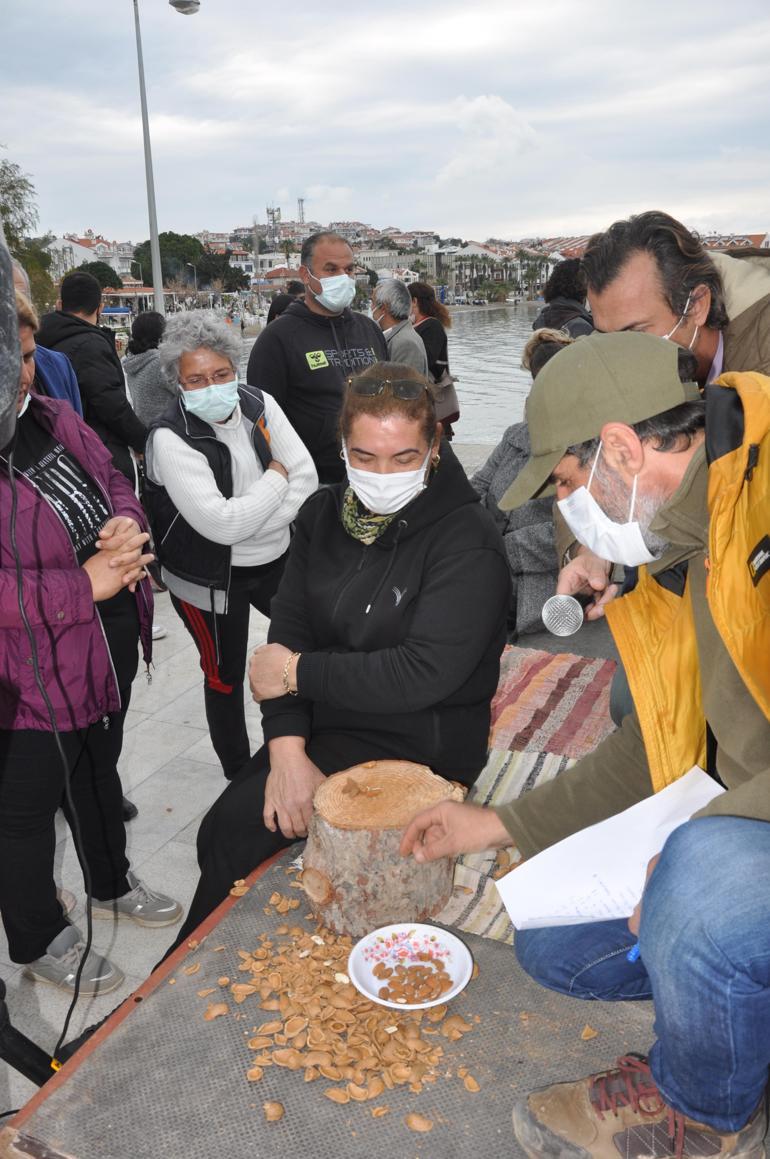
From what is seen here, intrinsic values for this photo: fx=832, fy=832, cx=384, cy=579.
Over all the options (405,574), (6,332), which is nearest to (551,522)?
(405,574)

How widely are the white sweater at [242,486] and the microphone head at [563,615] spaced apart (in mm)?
985

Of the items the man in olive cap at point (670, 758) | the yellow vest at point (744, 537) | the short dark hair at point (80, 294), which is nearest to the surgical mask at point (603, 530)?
the man in olive cap at point (670, 758)

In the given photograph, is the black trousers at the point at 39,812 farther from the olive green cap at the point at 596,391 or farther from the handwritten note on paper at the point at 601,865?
the olive green cap at the point at 596,391

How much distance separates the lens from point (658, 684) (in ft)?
5.37

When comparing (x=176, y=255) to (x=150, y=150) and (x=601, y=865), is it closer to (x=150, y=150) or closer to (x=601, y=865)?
(x=150, y=150)

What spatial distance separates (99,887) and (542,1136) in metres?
1.66

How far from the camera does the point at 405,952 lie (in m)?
1.86

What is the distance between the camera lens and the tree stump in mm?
1933

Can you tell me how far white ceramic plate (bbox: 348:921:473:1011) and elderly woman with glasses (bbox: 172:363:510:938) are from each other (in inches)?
15.2

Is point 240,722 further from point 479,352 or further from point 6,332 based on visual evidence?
point 479,352

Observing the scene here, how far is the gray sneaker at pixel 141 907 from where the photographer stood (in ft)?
8.54

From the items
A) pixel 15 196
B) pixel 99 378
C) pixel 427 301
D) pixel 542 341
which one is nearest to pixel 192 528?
pixel 99 378

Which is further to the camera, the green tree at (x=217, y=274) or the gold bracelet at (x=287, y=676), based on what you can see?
the green tree at (x=217, y=274)

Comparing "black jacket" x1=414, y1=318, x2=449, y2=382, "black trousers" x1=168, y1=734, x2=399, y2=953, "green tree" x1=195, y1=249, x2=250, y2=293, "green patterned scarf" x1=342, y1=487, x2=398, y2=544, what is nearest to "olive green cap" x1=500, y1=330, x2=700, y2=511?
"green patterned scarf" x1=342, y1=487, x2=398, y2=544
